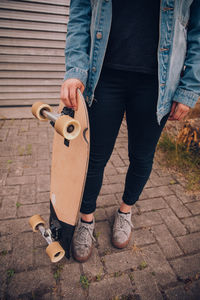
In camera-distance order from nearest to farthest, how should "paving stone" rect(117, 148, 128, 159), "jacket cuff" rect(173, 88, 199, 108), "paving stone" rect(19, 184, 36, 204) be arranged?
"jacket cuff" rect(173, 88, 199, 108), "paving stone" rect(19, 184, 36, 204), "paving stone" rect(117, 148, 128, 159)

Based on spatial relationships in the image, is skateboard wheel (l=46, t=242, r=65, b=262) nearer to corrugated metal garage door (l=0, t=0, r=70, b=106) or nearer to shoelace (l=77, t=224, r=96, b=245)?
shoelace (l=77, t=224, r=96, b=245)

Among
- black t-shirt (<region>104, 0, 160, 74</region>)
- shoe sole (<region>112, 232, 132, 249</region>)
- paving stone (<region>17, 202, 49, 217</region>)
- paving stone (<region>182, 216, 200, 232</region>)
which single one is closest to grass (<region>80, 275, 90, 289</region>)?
shoe sole (<region>112, 232, 132, 249</region>)

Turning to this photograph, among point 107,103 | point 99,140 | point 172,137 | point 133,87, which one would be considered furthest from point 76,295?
point 172,137

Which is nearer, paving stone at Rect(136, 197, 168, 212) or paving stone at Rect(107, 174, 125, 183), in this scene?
paving stone at Rect(136, 197, 168, 212)

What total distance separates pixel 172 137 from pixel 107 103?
2.26 metres

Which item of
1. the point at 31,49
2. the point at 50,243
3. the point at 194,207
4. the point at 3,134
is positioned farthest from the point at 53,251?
the point at 31,49

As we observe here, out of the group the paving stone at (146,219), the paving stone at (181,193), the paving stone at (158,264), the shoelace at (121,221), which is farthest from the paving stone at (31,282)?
the paving stone at (181,193)

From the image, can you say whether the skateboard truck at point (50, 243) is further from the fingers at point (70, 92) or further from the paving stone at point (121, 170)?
the paving stone at point (121, 170)

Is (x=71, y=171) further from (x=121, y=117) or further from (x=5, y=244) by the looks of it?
(x=5, y=244)

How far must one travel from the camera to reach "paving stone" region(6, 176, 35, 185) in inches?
84.7

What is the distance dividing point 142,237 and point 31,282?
37.7 inches

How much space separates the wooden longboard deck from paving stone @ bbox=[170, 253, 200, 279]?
0.98 metres

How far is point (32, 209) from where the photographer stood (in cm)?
185

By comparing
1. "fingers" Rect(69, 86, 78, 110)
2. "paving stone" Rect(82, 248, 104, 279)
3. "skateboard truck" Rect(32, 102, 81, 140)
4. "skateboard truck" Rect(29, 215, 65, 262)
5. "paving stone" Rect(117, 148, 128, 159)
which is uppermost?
"fingers" Rect(69, 86, 78, 110)
